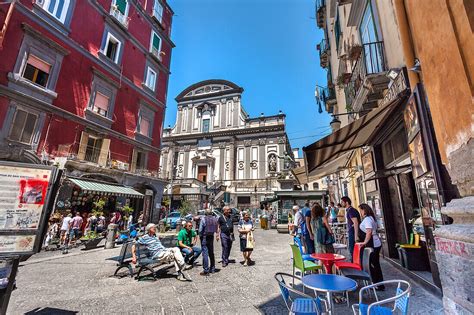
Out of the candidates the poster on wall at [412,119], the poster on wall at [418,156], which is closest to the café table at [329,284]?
the poster on wall at [418,156]

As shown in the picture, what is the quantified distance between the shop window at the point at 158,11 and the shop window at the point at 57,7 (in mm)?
7830

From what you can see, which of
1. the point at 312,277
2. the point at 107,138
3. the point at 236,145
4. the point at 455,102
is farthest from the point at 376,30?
the point at 236,145

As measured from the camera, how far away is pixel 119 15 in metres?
15.9

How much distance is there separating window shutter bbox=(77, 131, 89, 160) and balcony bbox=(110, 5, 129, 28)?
8684 mm

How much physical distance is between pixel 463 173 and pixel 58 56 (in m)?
16.1

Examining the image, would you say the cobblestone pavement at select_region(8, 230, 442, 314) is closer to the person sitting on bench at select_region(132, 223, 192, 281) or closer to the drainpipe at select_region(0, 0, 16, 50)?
the person sitting on bench at select_region(132, 223, 192, 281)

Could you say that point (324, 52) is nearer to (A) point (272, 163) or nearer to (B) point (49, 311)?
(B) point (49, 311)

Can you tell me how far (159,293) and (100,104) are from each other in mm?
13860

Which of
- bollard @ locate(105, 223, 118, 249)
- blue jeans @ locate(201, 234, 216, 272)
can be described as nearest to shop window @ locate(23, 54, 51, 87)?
bollard @ locate(105, 223, 118, 249)

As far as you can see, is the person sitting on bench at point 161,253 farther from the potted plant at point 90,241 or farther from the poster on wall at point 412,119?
the potted plant at point 90,241

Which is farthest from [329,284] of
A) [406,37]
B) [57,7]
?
[57,7]

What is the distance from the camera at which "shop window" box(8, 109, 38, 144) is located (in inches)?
391

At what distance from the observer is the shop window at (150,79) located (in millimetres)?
17844

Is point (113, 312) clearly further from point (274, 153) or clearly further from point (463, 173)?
point (274, 153)
